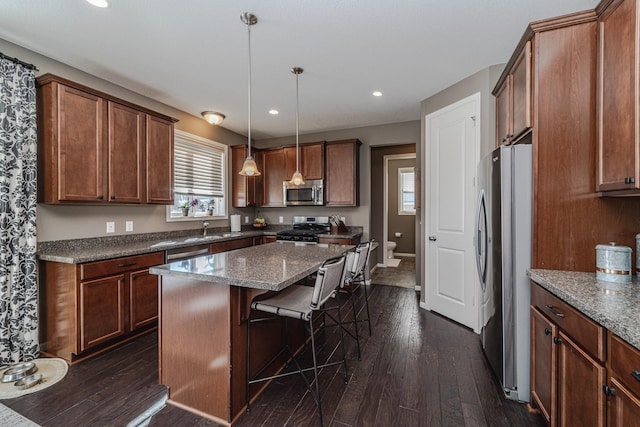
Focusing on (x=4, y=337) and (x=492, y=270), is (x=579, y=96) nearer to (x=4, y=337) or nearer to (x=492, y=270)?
(x=492, y=270)

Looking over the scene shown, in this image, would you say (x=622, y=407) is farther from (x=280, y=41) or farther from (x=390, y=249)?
(x=390, y=249)

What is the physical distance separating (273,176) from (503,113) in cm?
363

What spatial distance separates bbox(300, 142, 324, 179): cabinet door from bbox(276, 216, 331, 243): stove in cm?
79

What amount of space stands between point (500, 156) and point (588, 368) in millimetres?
1256

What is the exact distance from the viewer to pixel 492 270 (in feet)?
6.77

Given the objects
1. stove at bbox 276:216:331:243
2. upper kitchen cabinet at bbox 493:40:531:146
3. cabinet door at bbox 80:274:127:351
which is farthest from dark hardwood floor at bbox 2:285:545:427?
stove at bbox 276:216:331:243

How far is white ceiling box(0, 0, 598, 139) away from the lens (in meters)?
1.94

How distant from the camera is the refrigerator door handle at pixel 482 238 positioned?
7.15 feet

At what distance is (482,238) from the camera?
2201 mm

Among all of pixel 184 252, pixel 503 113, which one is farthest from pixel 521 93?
pixel 184 252

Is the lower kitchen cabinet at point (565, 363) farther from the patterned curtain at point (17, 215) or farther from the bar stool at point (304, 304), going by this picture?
the patterned curtain at point (17, 215)

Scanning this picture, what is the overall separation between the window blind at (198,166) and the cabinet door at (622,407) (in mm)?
4283

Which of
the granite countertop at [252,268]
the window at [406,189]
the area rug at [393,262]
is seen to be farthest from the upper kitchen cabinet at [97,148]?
the window at [406,189]

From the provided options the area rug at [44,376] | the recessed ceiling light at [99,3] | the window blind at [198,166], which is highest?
the recessed ceiling light at [99,3]
